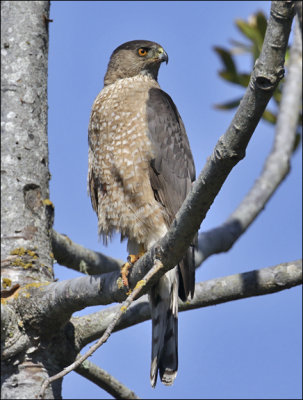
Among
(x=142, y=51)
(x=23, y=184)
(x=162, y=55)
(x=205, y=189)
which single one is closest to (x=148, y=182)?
(x=23, y=184)

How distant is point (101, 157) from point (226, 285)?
1221mm

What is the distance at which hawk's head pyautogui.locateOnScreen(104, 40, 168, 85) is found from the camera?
5.16 metres

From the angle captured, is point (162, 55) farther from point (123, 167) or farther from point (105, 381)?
point (105, 381)

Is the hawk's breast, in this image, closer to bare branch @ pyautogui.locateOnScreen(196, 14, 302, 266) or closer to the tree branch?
the tree branch

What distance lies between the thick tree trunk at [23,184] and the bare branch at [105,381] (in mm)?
214

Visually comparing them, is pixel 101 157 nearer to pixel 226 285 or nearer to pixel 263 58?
pixel 226 285

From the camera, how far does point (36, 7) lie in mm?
4699

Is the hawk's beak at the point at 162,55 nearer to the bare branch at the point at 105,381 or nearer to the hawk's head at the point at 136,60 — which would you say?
the hawk's head at the point at 136,60

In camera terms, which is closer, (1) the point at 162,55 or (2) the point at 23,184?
(2) the point at 23,184

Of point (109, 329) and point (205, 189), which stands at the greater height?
point (205, 189)

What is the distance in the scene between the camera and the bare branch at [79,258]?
15.0 ft

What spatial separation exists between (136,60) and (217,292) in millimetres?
2185

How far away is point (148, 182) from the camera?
4195 mm

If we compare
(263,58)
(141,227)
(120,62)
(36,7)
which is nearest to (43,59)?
(36,7)
